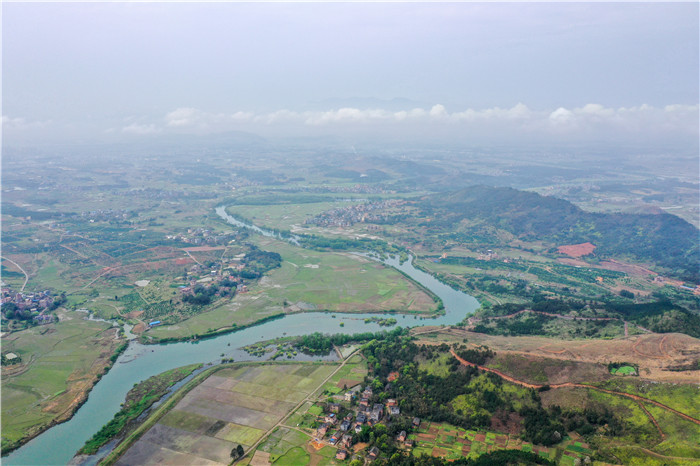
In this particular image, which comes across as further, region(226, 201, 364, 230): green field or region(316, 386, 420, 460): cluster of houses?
region(226, 201, 364, 230): green field

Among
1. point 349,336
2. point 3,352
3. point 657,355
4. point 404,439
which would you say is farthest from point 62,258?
point 657,355

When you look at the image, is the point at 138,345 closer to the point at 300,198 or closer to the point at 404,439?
the point at 404,439

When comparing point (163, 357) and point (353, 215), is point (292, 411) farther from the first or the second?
point (353, 215)

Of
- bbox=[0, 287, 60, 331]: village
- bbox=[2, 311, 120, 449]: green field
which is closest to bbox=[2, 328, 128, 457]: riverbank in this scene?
bbox=[2, 311, 120, 449]: green field

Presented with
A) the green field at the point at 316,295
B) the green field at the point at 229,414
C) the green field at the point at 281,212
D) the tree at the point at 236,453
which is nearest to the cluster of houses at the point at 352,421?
the green field at the point at 229,414

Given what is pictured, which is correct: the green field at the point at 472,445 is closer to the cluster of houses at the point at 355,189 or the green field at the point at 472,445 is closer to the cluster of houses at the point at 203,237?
the cluster of houses at the point at 203,237

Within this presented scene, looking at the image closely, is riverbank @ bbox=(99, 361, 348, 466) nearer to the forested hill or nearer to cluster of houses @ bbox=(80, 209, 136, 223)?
the forested hill

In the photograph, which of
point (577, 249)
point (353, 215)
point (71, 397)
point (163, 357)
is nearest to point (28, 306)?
point (163, 357)
